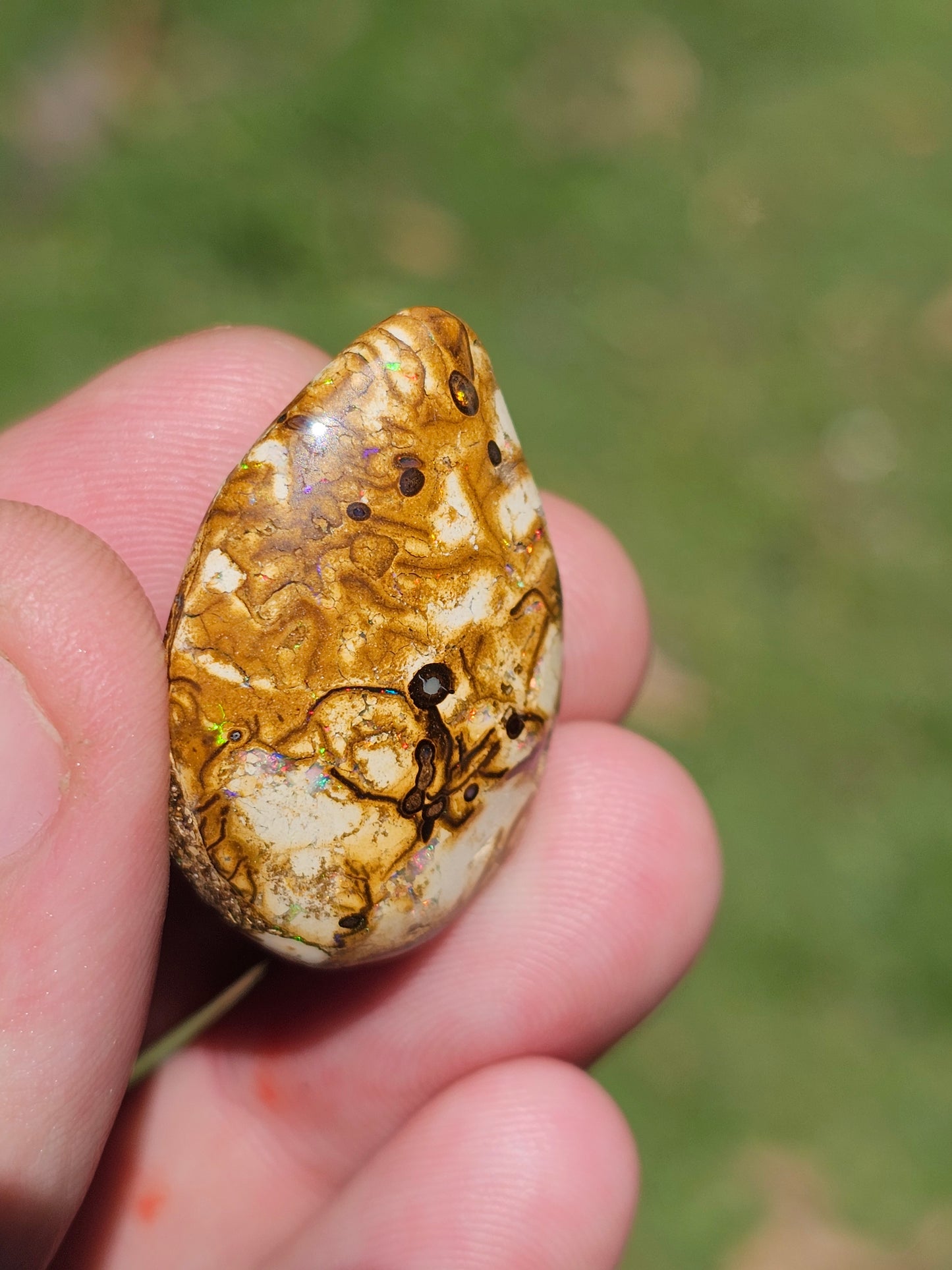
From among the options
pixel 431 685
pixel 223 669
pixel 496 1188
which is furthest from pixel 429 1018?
pixel 223 669

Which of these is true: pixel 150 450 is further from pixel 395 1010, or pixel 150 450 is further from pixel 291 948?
pixel 395 1010

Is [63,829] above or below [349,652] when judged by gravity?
below

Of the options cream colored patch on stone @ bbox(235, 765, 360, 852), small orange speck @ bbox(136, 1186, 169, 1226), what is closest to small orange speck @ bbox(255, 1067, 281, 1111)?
small orange speck @ bbox(136, 1186, 169, 1226)

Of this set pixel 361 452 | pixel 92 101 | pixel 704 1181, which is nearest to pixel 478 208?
pixel 92 101

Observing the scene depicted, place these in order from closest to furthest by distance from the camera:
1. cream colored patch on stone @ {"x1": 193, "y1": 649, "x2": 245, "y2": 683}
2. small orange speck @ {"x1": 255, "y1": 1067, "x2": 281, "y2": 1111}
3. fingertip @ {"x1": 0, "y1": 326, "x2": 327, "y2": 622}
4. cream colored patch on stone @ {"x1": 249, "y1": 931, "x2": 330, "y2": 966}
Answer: cream colored patch on stone @ {"x1": 193, "y1": 649, "x2": 245, "y2": 683}, cream colored patch on stone @ {"x1": 249, "y1": 931, "x2": 330, "y2": 966}, fingertip @ {"x1": 0, "y1": 326, "x2": 327, "y2": 622}, small orange speck @ {"x1": 255, "y1": 1067, "x2": 281, "y2": 1111}

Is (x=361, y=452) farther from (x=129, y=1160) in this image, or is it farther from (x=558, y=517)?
(x=129, y=1160)

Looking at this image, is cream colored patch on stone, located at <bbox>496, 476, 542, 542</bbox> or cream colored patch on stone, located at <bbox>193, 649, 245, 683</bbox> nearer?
cream colored patch on stone, located at <bbox>193, 649, 245, 683</bbox>

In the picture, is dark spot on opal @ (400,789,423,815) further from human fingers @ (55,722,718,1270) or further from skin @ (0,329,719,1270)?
human fingers @ (55,722,718,1270)
